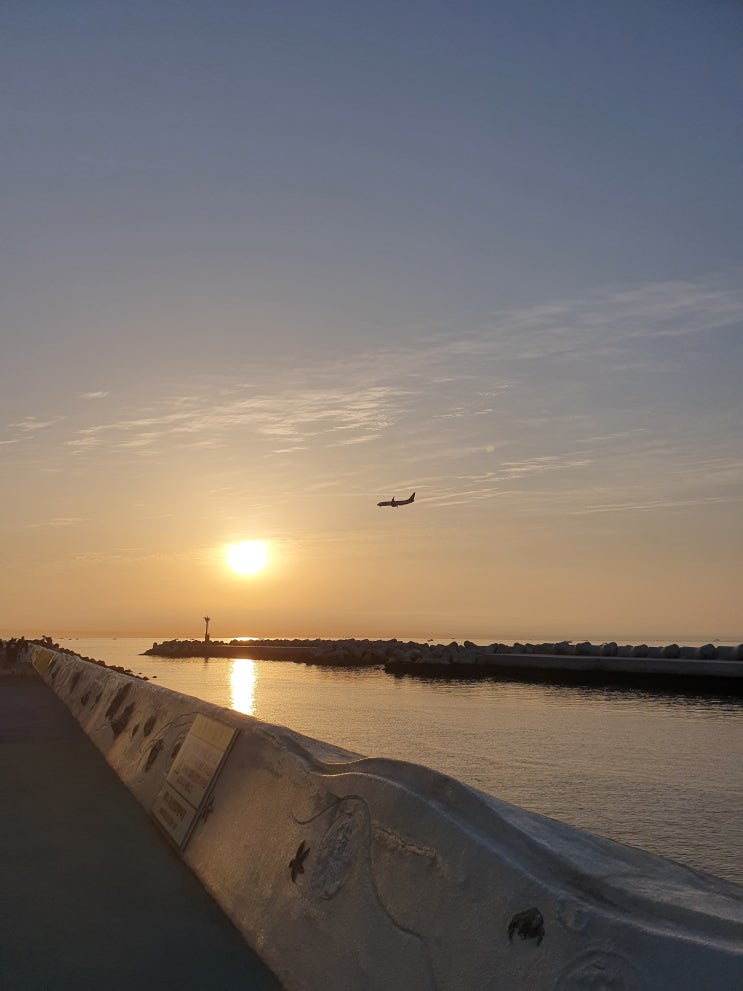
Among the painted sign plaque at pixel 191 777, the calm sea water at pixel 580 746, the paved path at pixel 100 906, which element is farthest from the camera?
the calm sea water at pixel 580 746

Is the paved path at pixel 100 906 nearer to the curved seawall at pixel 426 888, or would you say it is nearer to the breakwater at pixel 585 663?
the curved seawall at pixel 426 888

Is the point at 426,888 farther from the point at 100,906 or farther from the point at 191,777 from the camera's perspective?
the point at 191,777

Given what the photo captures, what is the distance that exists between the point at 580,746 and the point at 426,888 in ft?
64.5

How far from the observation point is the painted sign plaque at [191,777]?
4883mm

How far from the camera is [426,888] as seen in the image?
2701 mm

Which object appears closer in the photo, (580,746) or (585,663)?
(580,746)

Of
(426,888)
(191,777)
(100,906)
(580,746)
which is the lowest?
(580,746)

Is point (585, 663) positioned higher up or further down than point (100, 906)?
further down

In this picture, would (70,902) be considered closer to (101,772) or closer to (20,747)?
(101,772)

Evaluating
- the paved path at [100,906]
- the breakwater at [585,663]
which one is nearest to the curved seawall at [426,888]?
the paved path at [100,906]

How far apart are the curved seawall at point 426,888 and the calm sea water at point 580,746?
149 inches

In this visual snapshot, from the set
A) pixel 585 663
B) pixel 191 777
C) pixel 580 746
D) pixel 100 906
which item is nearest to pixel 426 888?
pixel 100 906

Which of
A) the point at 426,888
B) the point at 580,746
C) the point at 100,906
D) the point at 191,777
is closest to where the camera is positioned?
the point at 426,888

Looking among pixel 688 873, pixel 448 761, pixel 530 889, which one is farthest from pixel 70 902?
pixel 448 761
